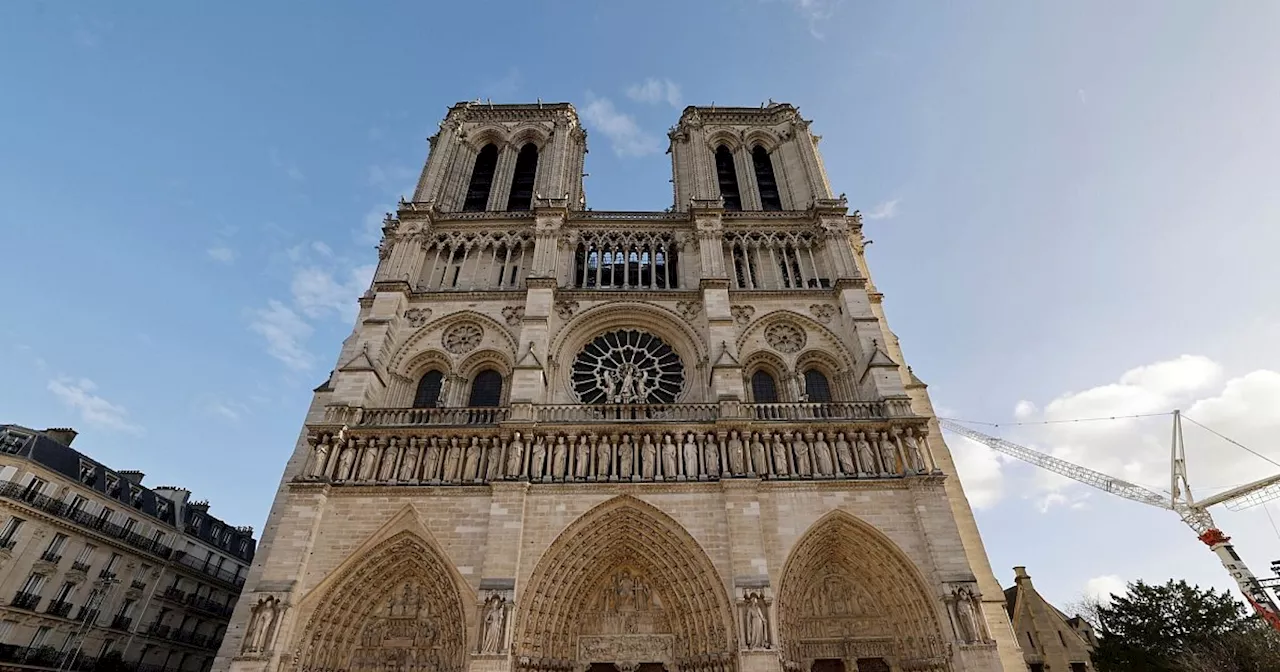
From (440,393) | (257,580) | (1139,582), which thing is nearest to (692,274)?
(440,393)

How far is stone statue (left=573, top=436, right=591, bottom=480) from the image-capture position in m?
13.1

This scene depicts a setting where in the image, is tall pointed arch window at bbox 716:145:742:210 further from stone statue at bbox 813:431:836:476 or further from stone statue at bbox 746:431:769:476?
stone statue at bbox 746:431:769:476

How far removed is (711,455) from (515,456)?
4414mm

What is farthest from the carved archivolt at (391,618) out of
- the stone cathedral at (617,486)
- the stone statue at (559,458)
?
the stone statue at (559,458)

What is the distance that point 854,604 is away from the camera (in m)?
12.4

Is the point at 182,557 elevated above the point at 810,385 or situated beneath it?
situated beneath

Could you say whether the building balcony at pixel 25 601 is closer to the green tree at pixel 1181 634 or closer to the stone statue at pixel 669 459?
the stone statue at pixel 669 459

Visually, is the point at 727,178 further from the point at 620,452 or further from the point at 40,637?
the point at 40,637

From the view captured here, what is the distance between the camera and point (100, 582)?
57.1ft

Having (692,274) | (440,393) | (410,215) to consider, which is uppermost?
(410,215)

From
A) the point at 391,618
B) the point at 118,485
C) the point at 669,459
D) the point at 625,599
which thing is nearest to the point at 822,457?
the point at 669,459

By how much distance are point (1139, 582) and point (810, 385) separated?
11.7m

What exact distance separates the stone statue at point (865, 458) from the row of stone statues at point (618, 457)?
2cm

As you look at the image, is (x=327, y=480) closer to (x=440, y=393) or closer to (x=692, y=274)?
(x=440, y=393)
